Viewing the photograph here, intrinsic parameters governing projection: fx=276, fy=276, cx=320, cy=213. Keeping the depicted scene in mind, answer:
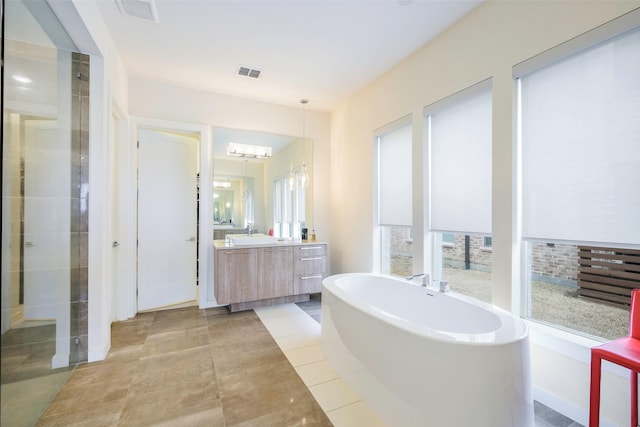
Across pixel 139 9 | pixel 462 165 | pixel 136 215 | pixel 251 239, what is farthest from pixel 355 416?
pixel 139 9

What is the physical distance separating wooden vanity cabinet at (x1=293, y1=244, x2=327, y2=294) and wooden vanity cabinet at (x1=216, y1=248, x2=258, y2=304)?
557 mm


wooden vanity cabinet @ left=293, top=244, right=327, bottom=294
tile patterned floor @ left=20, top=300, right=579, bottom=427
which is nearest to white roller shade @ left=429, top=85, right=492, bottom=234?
tile patterned floor @ left=20, top=300, right=579, bottom=427

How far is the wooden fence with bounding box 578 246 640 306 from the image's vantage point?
159 centimetres

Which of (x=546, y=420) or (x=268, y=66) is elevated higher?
(x=268, y=66)

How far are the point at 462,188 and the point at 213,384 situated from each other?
8.37 feet

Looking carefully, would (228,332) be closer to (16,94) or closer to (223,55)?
(16,94)

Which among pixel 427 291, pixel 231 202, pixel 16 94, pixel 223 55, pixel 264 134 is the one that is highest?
pixel 223 55

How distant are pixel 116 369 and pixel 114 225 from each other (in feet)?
5.45

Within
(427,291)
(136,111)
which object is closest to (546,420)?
(427,291)

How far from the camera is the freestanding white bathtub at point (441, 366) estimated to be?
1.30 metres

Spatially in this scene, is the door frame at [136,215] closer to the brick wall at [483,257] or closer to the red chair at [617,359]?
the brick wall at [483,257]

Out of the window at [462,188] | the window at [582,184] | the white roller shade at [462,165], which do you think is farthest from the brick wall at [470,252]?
the window at [582,184]

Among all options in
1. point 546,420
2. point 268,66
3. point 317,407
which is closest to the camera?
point 546,420

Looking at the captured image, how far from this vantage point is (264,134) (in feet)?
13.3
